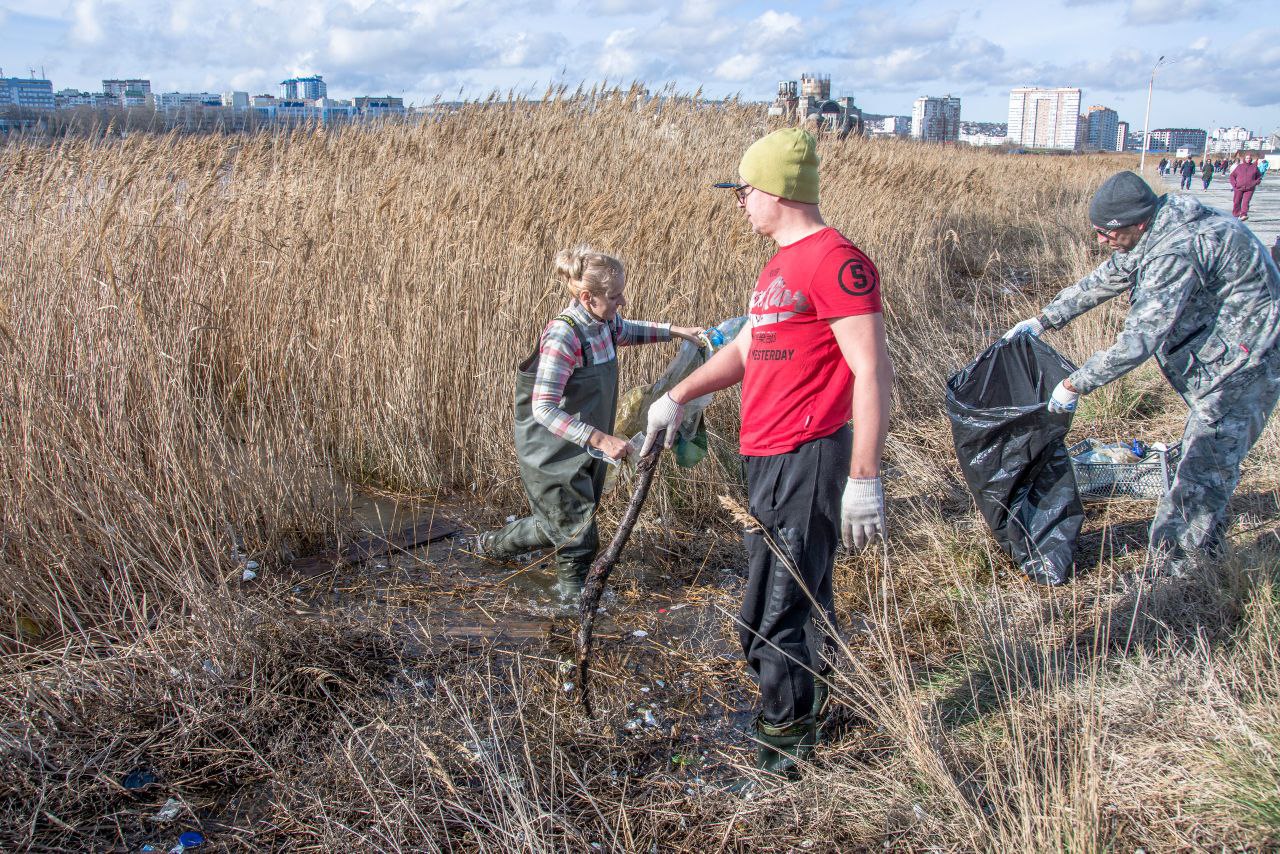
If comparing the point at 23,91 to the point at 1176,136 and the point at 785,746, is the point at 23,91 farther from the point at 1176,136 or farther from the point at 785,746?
the point at 1176,136

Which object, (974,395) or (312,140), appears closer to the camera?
(974,395)

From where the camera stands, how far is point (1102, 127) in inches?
6048

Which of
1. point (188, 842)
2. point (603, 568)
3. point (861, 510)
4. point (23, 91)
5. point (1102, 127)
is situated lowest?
point (188, 842)

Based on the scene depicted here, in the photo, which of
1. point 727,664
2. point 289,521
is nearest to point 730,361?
point 727,664

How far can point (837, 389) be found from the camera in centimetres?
221

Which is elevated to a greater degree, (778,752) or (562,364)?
(562,364)

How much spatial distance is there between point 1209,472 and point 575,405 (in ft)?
8.11

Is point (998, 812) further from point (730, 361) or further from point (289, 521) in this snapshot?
point (289, 521)

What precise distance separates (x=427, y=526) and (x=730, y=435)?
66.3 inches

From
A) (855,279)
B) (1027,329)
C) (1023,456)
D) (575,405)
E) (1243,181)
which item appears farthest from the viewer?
(1243,181)

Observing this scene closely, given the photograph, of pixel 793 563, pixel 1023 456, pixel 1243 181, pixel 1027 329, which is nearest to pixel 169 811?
pixel 793 563

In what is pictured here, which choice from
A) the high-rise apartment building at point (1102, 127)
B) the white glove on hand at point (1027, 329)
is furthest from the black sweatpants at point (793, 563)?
the high-rise apartment building at point (1102, 127)

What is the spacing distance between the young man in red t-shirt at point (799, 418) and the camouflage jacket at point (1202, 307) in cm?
158

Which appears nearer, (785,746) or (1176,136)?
(785,746)
